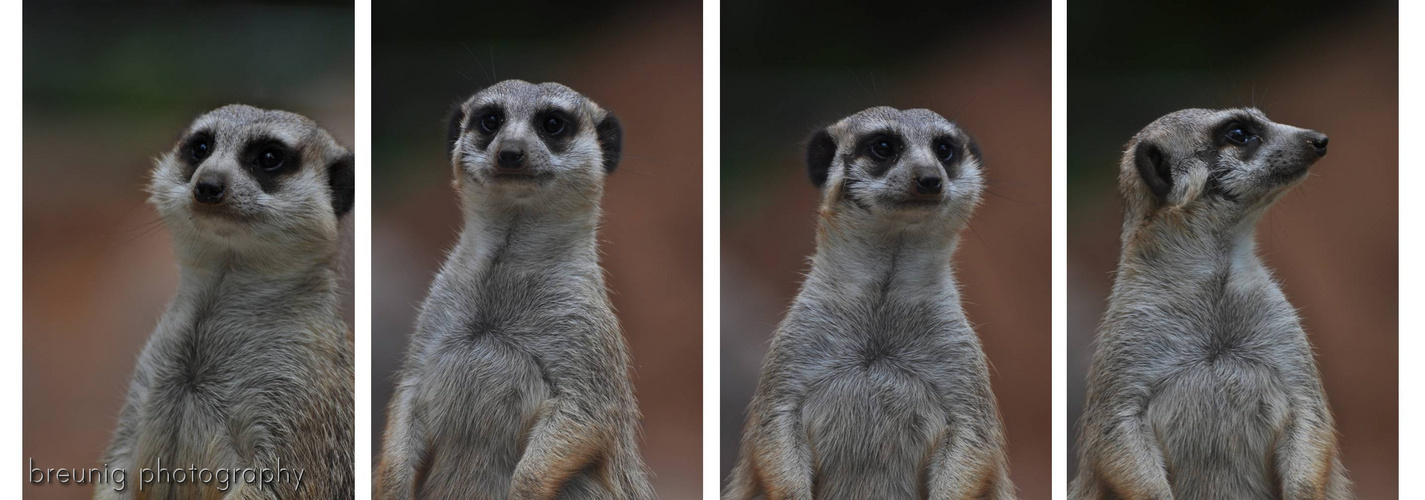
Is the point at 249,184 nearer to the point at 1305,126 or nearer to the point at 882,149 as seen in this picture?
the point at 882,149

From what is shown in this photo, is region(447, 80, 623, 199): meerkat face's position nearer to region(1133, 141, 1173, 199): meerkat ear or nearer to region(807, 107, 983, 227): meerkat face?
region(807, 107, 983, 227): meerkat face

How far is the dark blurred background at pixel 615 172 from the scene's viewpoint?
148 inches

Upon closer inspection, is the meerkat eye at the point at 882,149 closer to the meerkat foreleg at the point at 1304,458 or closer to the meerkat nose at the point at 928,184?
the meerkat nose at the point at 928,184

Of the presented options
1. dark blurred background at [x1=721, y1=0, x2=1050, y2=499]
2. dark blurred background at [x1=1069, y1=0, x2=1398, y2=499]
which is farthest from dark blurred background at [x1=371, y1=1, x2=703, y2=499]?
dark blurred background at [x1=1069, y1=0, x2=1398, y2=499]

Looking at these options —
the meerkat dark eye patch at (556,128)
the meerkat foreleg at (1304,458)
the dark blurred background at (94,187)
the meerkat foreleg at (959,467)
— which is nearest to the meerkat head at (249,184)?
the dark blurred background at (94,187)

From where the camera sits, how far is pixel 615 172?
12.4ft

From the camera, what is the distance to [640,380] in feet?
12.4

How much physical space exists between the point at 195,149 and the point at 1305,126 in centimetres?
386

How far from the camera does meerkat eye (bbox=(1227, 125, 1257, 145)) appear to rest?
12.3 feet

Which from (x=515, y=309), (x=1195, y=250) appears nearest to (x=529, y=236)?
(x=515, y=309)

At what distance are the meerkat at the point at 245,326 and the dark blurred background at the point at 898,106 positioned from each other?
1.37 meters

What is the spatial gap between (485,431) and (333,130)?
1161 mm

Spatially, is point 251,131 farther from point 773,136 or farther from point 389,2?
point 773,136

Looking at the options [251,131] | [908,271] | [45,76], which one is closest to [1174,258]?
[908,271]
